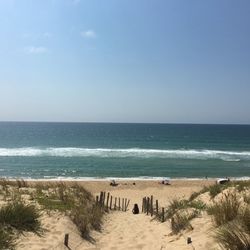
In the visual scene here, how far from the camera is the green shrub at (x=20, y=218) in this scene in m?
10.0

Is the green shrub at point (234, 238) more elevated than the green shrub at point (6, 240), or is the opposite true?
the green shrub at point (234, 238)

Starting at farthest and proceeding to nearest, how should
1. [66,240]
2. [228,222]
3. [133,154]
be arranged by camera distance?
[133,154], [66,240], [228,222]

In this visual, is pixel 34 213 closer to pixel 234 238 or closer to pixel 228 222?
pixel 228 222

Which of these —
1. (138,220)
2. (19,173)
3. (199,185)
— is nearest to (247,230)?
(138,220)

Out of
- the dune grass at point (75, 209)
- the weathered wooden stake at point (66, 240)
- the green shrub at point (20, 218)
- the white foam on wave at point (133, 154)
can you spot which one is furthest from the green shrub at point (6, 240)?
the white foam on wave at point (133, 154)

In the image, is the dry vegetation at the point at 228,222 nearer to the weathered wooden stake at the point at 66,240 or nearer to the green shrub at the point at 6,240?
the weathered wooden stake at the point at 66,240

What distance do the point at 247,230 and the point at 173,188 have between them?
84.8 ft

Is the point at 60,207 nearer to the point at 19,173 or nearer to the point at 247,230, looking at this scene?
the point at 247,230

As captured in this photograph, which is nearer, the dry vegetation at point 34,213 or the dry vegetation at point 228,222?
the dry vegetation at point 228,222

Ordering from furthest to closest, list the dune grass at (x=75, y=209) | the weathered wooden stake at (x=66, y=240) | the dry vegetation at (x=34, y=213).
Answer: the dune grass at (x=75, y=209)
the weathered wooden stake at (x=66, y=240)
the dry vegetation at (x=34, y=213)

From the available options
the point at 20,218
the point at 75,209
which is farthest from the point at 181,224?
the point at 20,218

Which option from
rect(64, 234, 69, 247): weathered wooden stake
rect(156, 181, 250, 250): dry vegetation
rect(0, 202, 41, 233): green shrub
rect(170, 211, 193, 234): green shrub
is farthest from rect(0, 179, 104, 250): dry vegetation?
rect(156, 181, 250, 250): dry vegetation

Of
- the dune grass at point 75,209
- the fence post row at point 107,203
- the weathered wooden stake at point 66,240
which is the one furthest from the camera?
the fence post row at point 107,203

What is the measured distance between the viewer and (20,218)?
10297 millimetres
